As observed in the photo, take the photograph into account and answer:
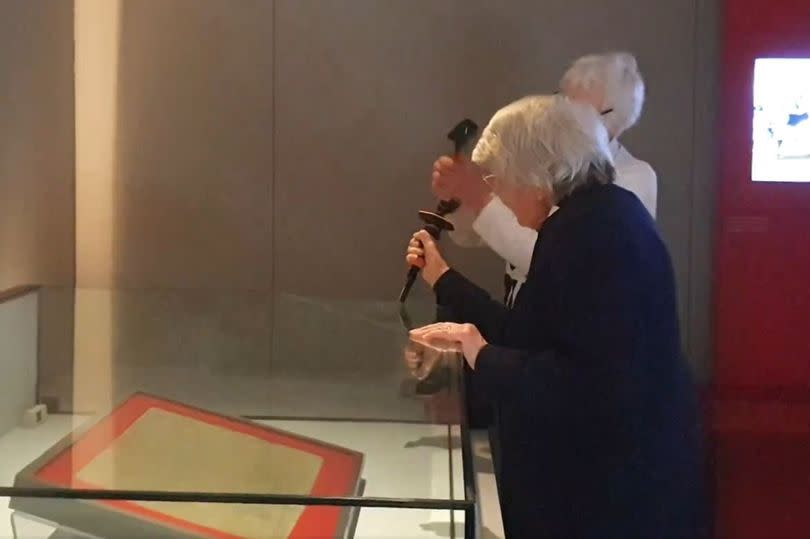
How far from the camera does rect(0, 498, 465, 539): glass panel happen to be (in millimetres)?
1212

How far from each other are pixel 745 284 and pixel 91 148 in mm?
1980

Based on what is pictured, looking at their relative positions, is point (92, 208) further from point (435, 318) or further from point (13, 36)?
point (435, 318)

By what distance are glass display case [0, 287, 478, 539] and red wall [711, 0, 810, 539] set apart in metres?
1.06

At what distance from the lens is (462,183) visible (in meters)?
2.11

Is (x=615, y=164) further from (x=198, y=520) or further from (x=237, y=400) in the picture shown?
(x=198, y=520)

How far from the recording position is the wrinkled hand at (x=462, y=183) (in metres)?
2.10

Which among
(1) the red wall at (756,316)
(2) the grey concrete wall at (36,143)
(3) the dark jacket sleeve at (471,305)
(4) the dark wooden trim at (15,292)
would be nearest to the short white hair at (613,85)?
(3) the dark jacket sleeve at (471,305)

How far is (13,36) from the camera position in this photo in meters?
2.63

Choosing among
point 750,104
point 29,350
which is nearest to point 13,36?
point 29,350

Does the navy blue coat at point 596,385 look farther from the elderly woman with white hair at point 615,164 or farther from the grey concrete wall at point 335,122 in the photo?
the grey concrete wall at point 335,122

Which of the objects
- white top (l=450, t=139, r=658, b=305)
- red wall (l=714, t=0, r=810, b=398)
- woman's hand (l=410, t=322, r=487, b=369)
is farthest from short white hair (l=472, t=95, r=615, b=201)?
red wall (l=714, t=0, r=810, b=398)

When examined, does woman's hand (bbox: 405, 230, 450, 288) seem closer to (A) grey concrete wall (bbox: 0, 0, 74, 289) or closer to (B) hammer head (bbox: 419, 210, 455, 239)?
(B) hammer head (bbox: 419, 210, 455, 239)

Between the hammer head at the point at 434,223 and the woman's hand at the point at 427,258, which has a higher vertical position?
the hammer head at the point at 434,223

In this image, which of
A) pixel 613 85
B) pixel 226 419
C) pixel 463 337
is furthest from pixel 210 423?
pixel 613 85
